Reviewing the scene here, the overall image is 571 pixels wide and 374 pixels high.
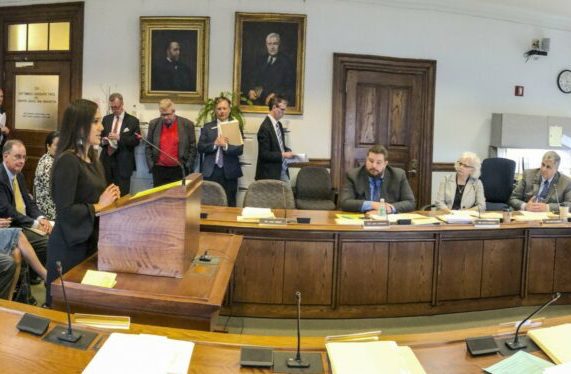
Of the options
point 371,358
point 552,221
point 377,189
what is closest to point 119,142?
point 377,189

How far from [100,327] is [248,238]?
1.91 m

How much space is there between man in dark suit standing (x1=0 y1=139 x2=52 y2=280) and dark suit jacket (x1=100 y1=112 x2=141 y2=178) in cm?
180

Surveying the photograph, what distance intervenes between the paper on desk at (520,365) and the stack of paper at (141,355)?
772 mm

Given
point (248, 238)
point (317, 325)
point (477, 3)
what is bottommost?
point (317, 325)

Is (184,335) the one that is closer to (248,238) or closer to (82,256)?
(82,256)

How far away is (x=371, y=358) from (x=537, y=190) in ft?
13.4

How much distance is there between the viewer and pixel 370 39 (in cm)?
599

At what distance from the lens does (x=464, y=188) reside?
4.29 metres

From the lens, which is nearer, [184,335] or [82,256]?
[184,335]

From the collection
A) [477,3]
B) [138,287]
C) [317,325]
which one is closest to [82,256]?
[138,287]

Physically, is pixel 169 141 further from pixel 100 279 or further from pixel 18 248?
pixel 100 279

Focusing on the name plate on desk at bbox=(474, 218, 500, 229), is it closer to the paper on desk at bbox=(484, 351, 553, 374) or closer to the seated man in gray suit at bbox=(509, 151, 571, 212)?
the seated man in gray suit at bbox=(509, 151, 571, 212)

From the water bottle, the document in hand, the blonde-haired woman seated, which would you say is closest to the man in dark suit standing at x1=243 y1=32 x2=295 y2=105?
the document in hand

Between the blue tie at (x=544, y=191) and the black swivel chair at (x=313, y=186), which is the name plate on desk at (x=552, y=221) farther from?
the black swivel chair at (x=313, y=186)
